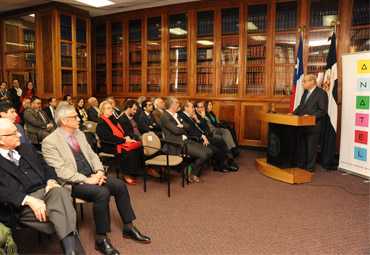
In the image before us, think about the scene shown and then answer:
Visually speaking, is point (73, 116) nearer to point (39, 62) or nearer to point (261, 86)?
point (261, 86)

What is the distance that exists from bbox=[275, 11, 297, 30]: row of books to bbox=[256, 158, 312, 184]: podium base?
11.0 feet

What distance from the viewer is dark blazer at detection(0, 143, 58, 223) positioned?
2072 millimetres

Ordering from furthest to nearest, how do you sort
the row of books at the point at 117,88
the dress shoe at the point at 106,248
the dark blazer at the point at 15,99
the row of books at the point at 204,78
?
the row of books at the point at 117,88, the dark blazer at the point at 15,99, the row of books at the point at 204,78, the dress shoe at the point at 106,248

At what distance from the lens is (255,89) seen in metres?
6.81

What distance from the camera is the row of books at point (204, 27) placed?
23.5 feet

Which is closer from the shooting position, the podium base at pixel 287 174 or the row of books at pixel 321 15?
Result: the podium base at pixel 287 174

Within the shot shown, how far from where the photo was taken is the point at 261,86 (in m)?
6.74

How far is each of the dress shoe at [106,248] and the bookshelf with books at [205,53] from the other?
5.30 metres

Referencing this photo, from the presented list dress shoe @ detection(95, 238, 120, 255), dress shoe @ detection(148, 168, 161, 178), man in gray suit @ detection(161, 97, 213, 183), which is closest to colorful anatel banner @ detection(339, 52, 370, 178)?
man in gray suit @ detection(161, 97, 213, 183)

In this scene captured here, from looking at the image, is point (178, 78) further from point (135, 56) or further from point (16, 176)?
point (16, 176)

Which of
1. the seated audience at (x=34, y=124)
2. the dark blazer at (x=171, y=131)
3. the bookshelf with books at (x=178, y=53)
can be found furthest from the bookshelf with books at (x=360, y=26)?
the seated audience at (x=34, y=124)

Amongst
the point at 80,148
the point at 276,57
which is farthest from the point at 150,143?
the point at 276,57

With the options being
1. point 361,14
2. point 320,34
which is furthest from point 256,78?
point 361,14

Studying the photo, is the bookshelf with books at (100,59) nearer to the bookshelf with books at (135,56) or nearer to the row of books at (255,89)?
the bookshelf with books at (135,56)
